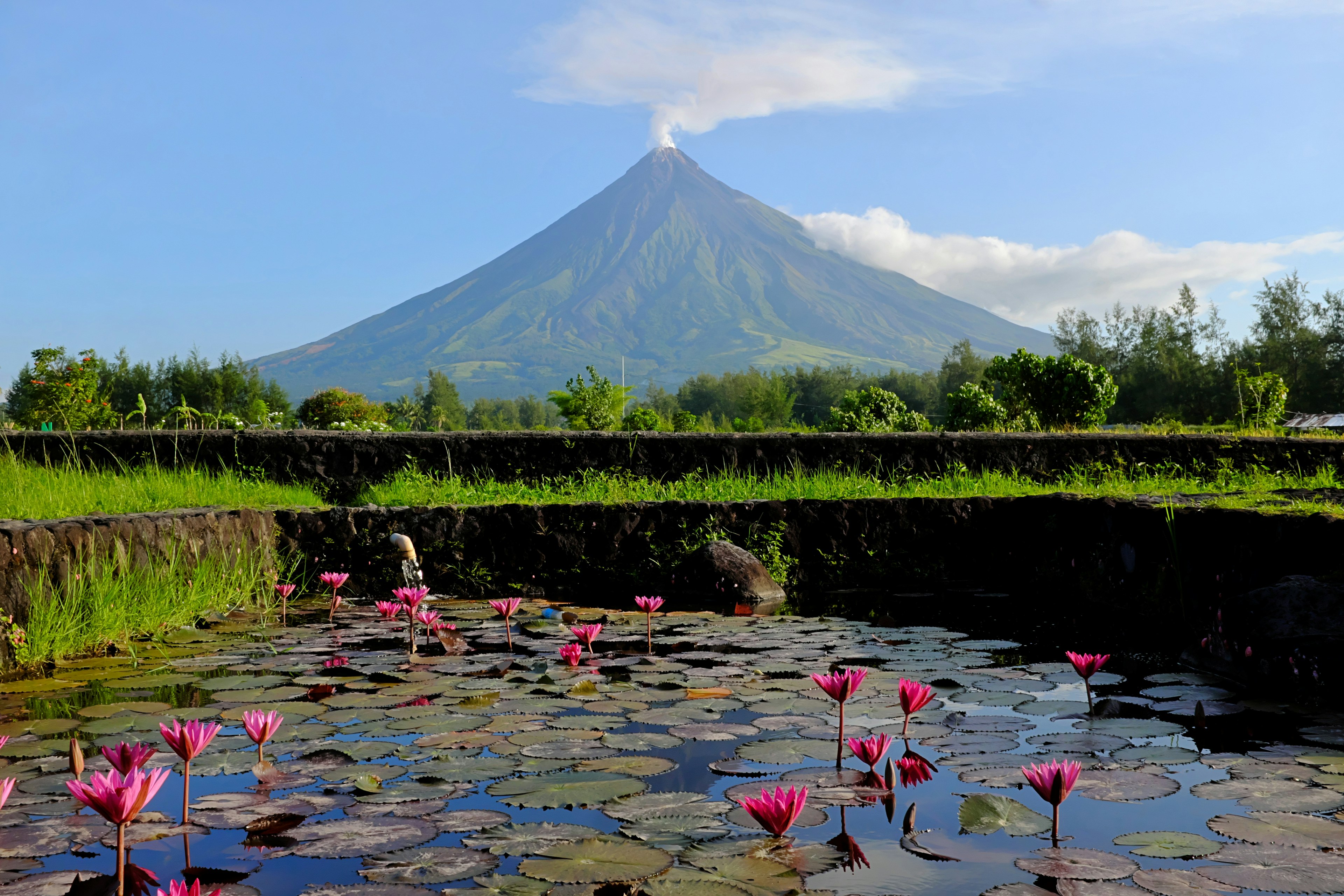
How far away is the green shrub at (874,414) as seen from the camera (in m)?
15.5

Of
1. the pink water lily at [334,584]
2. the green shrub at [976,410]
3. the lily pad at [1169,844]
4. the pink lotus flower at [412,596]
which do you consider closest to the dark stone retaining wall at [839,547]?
the pink water lily at [334,584]

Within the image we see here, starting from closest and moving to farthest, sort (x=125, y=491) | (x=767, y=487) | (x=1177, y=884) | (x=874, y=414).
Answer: (x=1177, y=884) → (x=125, y=491) → (x=767, y=487) → (x=874, y=414)

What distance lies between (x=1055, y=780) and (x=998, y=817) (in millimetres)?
261

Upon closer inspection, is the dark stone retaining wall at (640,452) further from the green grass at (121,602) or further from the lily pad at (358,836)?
the lily pad at (358,836)

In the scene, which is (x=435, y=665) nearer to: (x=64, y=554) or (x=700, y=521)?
(x=64, y=554)

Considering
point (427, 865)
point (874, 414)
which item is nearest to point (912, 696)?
point (427, 865)

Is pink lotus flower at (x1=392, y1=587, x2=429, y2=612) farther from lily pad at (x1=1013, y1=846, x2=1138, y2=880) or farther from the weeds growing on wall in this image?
lily pad at (x1=1013, y1=846, x2=1138, y2=880)

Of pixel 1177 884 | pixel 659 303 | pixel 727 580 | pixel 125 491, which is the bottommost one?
pixel 727 580

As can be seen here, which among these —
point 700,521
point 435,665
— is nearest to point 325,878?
point 435,665

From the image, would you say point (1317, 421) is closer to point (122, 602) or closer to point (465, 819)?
point (122, 602)

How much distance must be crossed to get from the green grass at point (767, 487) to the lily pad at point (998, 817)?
15.3 ft

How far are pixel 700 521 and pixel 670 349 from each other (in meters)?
174

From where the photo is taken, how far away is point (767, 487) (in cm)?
775

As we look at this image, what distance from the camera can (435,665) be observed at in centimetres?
367
